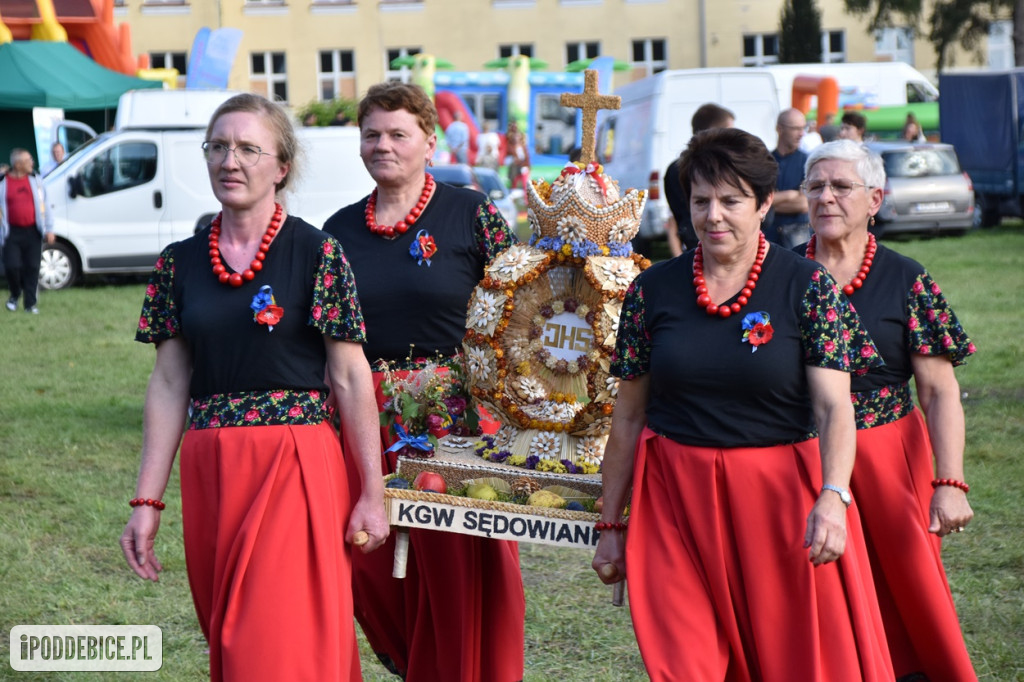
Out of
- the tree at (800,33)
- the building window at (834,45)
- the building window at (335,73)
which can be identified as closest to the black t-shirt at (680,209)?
the tree at (800,33)

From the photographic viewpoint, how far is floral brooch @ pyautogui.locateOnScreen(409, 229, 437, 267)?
4.81 m

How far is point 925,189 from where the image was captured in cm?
2212

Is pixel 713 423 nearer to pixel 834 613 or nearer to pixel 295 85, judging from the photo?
pixel 834 613

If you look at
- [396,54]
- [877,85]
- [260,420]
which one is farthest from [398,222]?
[396,54]

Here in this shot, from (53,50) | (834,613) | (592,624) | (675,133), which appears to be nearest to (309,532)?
(834,613)

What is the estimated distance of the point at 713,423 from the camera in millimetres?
3598

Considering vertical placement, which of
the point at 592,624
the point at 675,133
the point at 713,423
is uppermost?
the point at 675,133

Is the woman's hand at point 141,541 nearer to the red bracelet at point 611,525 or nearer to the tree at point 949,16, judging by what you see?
the red bracelet at point 611,525

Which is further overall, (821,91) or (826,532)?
(821,91)

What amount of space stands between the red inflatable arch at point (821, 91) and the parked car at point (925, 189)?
15.3 feet

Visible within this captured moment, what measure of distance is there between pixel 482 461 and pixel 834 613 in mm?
1389

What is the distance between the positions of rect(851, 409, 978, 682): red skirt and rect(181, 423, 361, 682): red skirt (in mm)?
1661

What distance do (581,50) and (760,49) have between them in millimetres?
5868

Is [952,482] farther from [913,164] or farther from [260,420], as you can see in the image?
[913,164]
